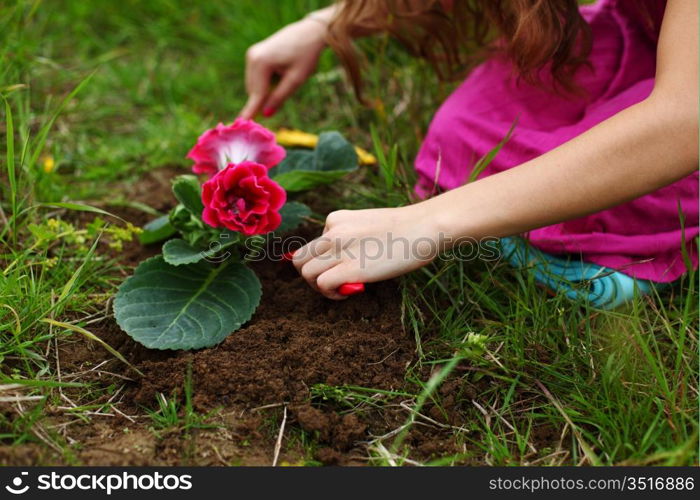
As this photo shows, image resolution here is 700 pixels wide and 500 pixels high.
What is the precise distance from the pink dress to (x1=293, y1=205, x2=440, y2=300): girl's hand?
0.42 meters

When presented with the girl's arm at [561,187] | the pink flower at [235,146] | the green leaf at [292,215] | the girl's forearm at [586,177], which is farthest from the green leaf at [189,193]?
the girl's forearm at [586,177]

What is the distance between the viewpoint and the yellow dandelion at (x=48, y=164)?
7.22 feet

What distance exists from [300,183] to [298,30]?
62 cm

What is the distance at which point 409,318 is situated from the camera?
1.74m

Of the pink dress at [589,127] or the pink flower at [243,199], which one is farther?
the pink dress at [589,127]

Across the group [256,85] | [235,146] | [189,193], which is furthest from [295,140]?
[189,193]

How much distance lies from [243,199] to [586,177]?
2.46 feet

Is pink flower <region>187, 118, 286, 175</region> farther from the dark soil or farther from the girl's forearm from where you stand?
the girl's forearm

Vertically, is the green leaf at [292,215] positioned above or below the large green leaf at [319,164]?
below

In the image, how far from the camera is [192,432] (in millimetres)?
1435

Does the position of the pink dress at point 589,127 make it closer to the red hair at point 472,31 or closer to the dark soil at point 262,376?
the red hair at point 472,31

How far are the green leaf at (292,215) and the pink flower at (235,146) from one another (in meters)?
0.12
